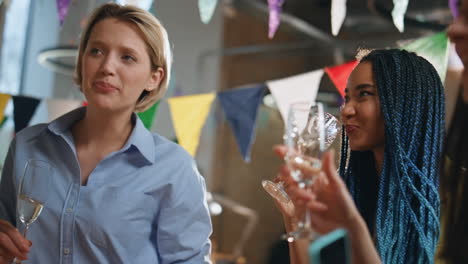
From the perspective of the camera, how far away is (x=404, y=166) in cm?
148

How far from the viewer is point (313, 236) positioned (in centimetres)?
112

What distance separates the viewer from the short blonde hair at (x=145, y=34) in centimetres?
176

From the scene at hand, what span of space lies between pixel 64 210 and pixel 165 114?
Answer: 11.2ft

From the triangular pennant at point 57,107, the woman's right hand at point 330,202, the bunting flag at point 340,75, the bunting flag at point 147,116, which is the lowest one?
the bunting flag at point 147,116

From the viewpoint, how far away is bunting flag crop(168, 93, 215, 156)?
122 inches

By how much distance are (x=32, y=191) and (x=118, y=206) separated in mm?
222

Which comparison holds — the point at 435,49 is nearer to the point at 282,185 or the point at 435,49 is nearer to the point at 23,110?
the point at 282,185

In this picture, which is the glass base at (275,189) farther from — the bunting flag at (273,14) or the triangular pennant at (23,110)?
the triangular pennant at (23,110)

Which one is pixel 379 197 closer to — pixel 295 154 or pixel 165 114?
pixel 295 154

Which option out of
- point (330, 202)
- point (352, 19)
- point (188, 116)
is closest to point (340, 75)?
point (188, 116)

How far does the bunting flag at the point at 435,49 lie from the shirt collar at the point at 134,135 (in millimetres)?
1040

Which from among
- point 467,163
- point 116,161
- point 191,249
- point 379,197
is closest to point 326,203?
point 467,163

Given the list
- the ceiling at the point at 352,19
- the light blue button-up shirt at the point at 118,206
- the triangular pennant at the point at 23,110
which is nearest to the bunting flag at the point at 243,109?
the triangular pennant at the point at 23,110

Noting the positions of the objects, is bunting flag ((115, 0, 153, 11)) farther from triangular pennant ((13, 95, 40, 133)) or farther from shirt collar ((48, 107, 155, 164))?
triangular pennant ((13, 95, 40, 133))
